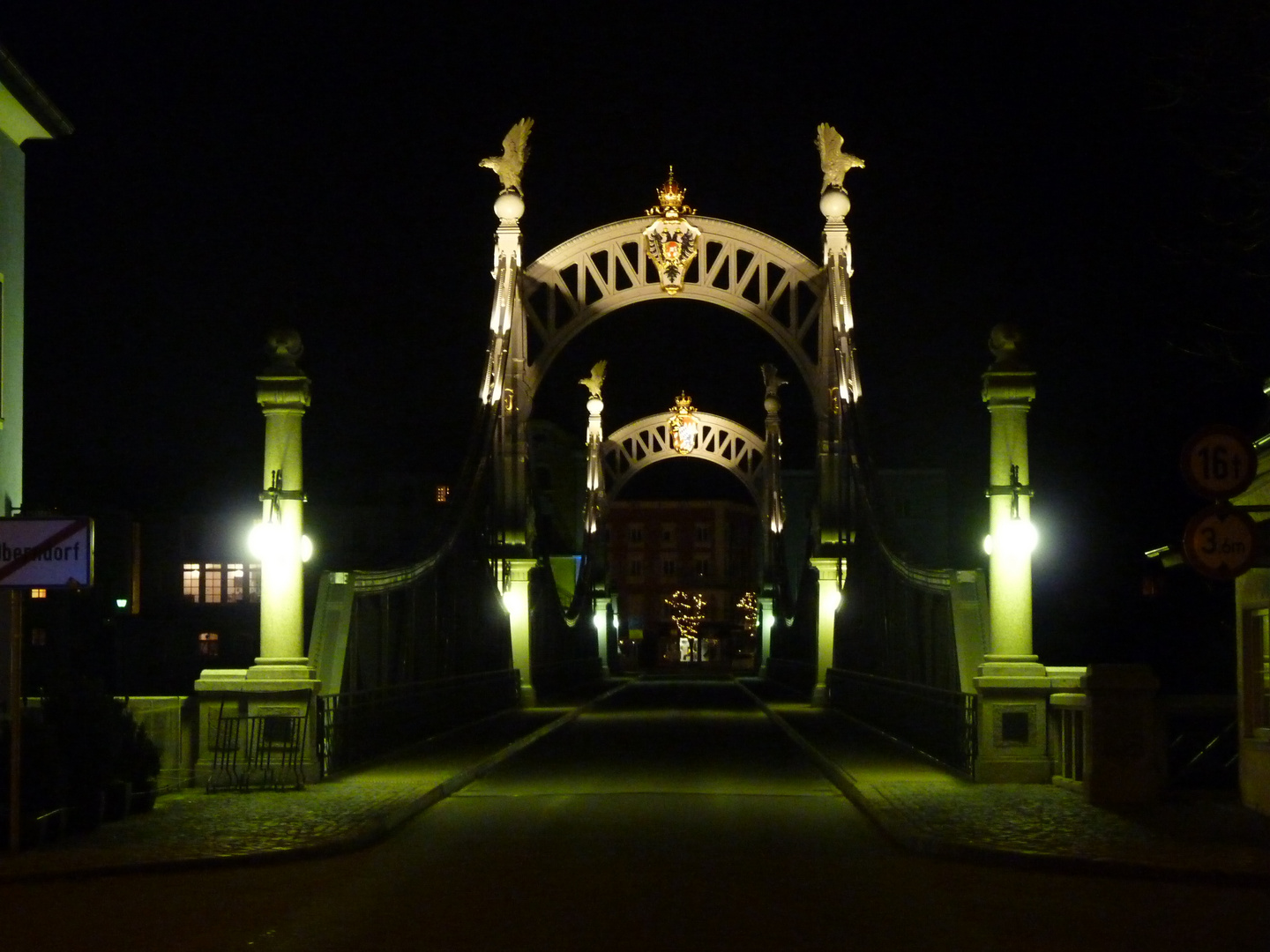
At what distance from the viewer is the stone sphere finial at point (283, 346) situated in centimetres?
1959

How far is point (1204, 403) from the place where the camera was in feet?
149

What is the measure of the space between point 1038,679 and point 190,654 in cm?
5691

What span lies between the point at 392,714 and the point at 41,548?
11.1 m

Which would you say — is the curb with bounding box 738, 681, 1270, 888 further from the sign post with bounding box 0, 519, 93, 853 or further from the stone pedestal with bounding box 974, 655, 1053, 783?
the sign post with bounding box 0, 519, 93, 853

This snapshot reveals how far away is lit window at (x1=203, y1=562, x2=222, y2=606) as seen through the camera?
73688mm

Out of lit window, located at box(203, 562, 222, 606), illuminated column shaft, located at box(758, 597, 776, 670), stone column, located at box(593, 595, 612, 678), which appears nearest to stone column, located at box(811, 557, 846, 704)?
illuminated column shaft, located at box(758, 597, 776, 670)

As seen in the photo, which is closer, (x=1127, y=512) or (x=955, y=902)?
(x=955, y=902)

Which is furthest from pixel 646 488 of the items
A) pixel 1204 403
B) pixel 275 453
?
pixel 275 453

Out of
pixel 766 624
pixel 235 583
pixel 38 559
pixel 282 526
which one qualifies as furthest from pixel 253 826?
pixel 235 583

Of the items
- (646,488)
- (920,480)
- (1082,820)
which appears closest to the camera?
(1082,820)

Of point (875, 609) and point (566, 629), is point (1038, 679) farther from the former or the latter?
point (566, 629)

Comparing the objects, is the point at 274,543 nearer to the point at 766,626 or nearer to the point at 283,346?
the point at 283,346

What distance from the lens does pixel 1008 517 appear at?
18875mm

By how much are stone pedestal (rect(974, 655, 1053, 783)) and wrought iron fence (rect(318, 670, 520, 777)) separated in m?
6.78
